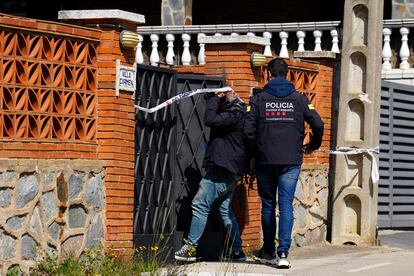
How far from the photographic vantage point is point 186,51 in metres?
20.0

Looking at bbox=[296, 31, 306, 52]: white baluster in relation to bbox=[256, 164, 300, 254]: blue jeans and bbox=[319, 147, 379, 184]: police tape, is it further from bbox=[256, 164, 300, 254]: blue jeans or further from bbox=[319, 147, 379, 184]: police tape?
bbox=[256, 164, 300, 254]: blue jeans

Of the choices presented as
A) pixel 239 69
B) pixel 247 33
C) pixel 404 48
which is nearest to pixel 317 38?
pixel 404 48

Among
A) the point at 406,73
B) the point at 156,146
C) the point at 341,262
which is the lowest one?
the point at 341,262

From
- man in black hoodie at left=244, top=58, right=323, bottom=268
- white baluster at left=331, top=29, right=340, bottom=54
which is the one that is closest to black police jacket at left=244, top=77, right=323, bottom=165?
man in black hoodie at left=244, top=58, right=323, bottom=268

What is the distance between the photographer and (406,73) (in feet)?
61.2

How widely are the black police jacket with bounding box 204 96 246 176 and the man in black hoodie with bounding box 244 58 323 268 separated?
18 cm

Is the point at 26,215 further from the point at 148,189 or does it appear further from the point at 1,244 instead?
the point at 148,189

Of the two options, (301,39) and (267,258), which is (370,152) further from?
(301,39)

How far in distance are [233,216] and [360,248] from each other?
8.55 ft

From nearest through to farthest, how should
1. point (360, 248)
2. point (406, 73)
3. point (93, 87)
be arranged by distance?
point (93, 87) < point (360, 248) < point (406, 73)

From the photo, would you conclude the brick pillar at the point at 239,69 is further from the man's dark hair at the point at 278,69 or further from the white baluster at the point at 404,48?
the white baluster at the point at 404,48

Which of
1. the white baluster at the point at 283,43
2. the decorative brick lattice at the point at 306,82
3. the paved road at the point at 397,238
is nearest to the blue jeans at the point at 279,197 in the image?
the decorative brick lattice at the point at 306,82

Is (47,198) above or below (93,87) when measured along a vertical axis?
below

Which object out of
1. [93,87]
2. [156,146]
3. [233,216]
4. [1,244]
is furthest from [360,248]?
[1,244]
